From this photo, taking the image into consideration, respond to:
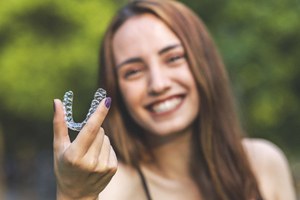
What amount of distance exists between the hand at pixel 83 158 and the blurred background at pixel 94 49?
16.6 feet

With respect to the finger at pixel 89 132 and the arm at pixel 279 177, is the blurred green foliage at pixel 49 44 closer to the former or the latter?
the arm at pixel 279 177

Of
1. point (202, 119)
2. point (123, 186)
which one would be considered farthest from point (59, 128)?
point (202, 119)

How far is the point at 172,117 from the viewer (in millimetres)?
2609

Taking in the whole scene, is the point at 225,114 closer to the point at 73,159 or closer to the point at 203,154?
the point at 203,154

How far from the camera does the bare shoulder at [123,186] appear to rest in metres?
2.44

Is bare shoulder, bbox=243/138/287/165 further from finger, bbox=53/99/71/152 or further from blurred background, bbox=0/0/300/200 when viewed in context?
blurred background, bbox=0/0/300/200

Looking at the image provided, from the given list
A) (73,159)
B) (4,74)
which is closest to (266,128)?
(4,74)

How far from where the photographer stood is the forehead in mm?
2604

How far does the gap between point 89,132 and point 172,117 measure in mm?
947

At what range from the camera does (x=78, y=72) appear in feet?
23.1

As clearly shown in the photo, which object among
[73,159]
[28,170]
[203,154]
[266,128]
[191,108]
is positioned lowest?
[28,170]

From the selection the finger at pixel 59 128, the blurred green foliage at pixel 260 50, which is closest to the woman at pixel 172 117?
the finger at pixel 59 128

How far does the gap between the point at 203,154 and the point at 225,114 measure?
18 cm

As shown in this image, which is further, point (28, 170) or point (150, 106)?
point (28, 170)
